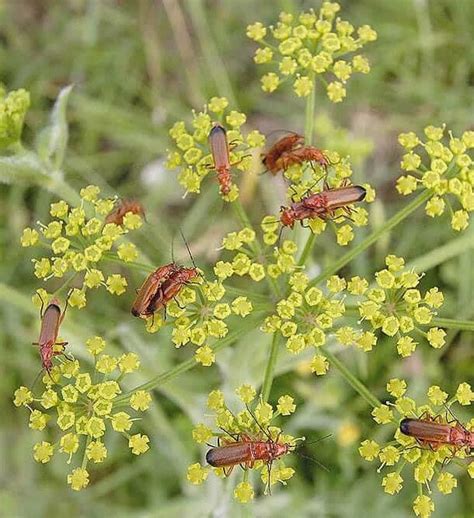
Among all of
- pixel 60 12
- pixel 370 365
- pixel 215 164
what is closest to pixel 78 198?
pixel 215 164

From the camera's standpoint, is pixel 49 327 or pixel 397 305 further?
pixel 49 327

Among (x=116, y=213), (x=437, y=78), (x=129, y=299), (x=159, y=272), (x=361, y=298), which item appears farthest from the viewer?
(x=437, y=78)

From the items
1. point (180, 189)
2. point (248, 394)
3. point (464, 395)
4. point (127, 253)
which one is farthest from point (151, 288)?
point (180, 189)

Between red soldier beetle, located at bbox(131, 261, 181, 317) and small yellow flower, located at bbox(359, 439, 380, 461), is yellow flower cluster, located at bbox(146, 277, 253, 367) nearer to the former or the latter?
red soldier beetle, located at bbox(131, 261, 181, 317)

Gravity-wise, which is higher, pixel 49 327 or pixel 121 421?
pixel 49 327

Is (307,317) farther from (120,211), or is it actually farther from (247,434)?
(120,211)

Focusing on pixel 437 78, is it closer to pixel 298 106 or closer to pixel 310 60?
pixel 298 106

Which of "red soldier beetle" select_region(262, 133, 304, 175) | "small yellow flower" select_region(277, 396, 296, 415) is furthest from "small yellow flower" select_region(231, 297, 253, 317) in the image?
"red soldier beetle" select_region(262, 133, 304, 175)
